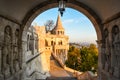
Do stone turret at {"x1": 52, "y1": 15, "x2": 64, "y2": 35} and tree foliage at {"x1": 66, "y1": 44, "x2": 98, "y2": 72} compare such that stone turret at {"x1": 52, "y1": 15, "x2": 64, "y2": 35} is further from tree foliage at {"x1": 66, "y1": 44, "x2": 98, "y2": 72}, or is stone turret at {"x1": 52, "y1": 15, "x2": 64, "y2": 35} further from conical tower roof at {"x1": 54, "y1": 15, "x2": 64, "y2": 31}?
tree foliage at {"x1": 66, "y1": 44, "x2": 98, "y2": 72}

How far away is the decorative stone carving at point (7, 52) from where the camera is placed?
7520mm

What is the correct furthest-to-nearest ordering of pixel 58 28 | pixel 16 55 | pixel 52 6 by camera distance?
pixel 58 28, pixel 52 6, pixel 16 55

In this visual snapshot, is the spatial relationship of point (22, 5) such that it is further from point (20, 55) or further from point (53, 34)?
point (53, 34)

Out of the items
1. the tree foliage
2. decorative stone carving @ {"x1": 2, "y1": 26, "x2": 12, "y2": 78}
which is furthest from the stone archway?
the tree foliage

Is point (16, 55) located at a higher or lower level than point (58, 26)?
lower

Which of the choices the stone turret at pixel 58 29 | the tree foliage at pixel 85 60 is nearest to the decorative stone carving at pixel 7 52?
the tree foliage at pixel 85 60

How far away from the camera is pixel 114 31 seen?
7.73m

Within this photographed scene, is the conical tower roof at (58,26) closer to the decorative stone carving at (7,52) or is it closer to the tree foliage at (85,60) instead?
the tree foliage at (85,60)

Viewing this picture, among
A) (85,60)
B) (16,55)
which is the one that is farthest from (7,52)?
(85,60)

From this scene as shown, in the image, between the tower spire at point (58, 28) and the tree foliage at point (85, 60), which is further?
the tower spire at point (58, 28)

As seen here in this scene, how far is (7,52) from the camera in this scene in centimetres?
786

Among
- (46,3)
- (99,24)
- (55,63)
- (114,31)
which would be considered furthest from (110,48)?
(55,63)

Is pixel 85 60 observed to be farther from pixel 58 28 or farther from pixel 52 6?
pixel 52 6

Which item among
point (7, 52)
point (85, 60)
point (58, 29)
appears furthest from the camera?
point (58, 29)
